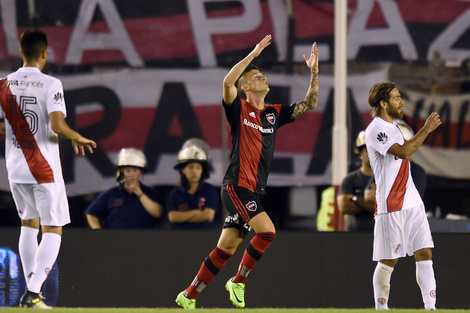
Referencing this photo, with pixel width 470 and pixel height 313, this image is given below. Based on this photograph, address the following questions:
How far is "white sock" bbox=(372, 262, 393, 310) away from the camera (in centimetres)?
860

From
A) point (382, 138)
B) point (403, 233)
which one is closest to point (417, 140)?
point (382, 138)

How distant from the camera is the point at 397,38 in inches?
460

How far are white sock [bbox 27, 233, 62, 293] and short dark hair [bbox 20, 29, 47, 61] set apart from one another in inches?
50.5

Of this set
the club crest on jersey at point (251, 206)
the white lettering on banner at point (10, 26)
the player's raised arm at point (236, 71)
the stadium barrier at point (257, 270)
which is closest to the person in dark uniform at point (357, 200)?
the stadium barrier at point (257, 270)

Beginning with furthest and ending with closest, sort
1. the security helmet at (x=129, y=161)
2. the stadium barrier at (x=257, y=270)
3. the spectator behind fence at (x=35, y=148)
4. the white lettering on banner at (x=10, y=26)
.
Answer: the white lettering on banner at (x=10, y=26)
the security helmet at (x=129, y=161)
the stadium barrier at (x=257, y=270)
the spectator behind fence at (x=35, y=148)

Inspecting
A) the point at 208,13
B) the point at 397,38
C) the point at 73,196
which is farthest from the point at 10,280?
the point at 397,38

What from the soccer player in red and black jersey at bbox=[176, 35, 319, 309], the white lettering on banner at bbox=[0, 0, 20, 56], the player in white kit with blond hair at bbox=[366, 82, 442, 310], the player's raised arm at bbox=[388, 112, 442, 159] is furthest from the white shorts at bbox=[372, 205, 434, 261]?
the white lettering on banner at bbox=[0, 0, 20, 56]

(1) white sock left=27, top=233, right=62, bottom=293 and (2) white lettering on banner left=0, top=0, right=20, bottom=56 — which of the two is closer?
(1) white sock left=27, top=233, right=62, bottom=293

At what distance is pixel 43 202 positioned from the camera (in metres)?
7.52

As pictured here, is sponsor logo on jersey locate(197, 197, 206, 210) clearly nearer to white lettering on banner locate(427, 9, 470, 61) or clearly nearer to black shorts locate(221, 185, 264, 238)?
black shorts locate(221, 185, 264, 238)

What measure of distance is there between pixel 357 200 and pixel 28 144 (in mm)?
3699

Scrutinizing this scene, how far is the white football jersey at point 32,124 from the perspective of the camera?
752 cm

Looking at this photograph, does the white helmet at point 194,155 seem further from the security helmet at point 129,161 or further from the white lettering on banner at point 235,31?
the white lettering on banner at point 235,31

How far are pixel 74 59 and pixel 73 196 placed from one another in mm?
1487
